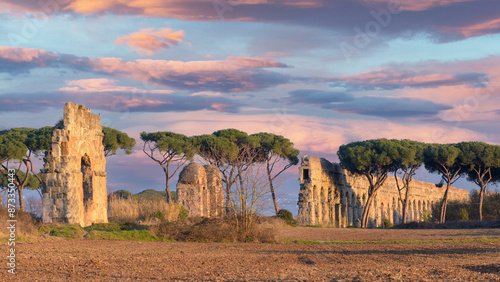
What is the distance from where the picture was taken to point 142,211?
2044 cm

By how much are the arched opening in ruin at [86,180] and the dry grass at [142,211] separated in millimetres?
1059

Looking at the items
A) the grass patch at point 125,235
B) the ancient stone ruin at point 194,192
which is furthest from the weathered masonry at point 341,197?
the grass patch at point 125,235

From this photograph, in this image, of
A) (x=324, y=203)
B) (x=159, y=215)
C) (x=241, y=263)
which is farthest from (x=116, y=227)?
(x=324, y=203)

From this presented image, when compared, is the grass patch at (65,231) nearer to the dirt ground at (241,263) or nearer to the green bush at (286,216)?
the dirt ground at (241,263)

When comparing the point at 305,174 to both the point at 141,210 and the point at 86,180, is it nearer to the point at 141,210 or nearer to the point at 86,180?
the point at 141,210

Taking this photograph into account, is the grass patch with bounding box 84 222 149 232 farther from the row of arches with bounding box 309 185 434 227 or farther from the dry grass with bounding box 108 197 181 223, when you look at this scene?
the row of arches with bounding box 309 185 434 227

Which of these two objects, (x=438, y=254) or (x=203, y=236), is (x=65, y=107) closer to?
(x=203, y=236)

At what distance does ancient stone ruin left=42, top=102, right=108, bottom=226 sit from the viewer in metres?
18.8

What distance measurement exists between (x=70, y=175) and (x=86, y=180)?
7.17 ft

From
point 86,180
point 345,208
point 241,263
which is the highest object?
point 86,180

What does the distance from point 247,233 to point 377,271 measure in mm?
8264

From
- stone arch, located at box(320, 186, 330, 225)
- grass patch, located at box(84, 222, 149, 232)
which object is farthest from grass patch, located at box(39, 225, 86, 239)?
stone arch, located at box(320, 186, 330, 225)

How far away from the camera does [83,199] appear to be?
67.8ft

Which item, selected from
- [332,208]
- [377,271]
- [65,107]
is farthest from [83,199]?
[332,208]
